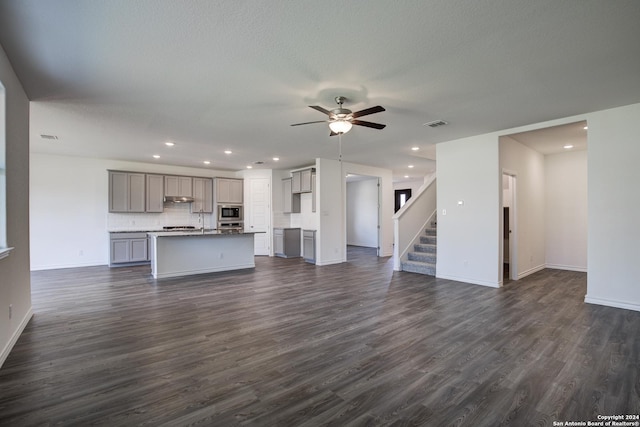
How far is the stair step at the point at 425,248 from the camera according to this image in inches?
276

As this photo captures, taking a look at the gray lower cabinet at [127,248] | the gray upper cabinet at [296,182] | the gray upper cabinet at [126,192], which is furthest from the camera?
the gray upper cabinet at [296,182]

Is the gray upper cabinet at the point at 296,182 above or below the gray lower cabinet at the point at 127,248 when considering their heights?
above

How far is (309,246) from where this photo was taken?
26.9ft

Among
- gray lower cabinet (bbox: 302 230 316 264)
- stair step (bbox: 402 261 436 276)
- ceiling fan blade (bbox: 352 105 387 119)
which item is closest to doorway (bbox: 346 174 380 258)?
gray lower cabinet (bbox: 302 230 316 264)

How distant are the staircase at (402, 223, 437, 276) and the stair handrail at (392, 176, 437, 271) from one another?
0.13 m

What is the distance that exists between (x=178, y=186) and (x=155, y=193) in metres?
0.61

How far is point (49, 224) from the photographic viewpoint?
704cm

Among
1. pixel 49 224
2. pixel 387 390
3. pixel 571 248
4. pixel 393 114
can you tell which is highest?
pixel 393 114

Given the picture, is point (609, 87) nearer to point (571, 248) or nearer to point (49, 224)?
point (571, 248)

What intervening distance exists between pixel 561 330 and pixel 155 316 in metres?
4.67

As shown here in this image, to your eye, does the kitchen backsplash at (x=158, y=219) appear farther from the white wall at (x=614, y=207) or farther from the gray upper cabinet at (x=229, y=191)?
the white wall at (x=614, y=207)

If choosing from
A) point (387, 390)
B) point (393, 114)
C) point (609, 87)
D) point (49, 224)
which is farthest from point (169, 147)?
point (609, 87)

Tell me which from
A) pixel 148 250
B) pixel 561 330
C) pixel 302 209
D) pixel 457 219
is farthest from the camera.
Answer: pixel 302 209

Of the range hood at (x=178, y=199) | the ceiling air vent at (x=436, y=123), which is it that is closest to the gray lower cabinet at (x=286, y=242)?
the range hood at (x=178, y=199)
